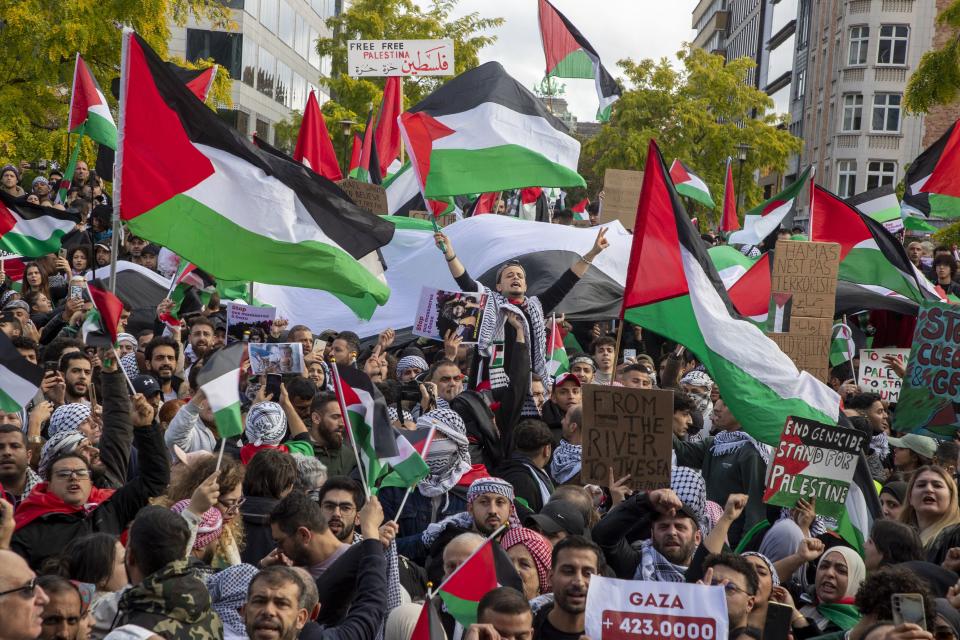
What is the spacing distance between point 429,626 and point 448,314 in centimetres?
616

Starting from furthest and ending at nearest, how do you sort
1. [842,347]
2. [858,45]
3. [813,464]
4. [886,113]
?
[858,45]
[886,113]
[842,347]
[813,464]

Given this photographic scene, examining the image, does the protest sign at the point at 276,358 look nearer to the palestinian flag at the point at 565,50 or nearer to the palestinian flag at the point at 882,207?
the palestinian flag at the point at 565,50

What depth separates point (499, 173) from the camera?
1133cm

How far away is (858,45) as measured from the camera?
5831 centimetres

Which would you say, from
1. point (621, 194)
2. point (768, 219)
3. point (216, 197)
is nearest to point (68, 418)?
point (216, 197)

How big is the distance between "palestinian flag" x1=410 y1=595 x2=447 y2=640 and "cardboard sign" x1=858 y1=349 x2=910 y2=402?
6869mm

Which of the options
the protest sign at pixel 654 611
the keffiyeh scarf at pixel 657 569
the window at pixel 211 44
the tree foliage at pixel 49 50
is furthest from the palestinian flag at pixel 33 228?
the window at pixel 211 44

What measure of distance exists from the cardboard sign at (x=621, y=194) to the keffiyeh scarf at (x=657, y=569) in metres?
11.0

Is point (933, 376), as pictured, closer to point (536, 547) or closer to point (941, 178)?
point (536, 547)

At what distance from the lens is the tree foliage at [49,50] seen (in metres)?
20.0

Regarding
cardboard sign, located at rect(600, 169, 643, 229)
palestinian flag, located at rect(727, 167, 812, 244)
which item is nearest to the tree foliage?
cardboard sign, located at rect(600, 169, 643, 229)

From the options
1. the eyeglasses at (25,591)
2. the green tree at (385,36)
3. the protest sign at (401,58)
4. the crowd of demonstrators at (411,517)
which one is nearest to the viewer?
the eyeglasses at (25,591)

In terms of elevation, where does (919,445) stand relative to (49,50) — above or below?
below

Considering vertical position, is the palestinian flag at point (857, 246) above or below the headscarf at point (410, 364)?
above
